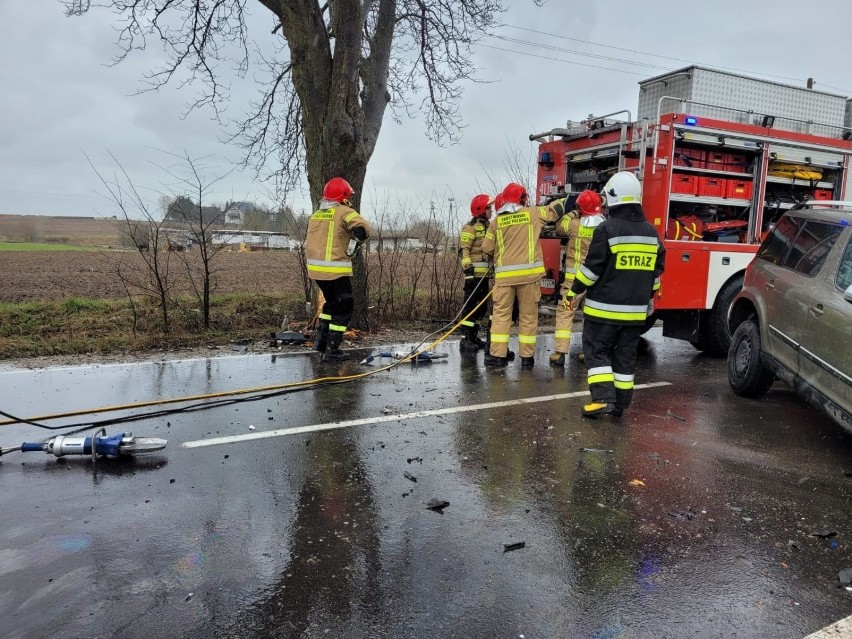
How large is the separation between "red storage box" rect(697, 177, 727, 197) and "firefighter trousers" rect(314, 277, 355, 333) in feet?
15.4

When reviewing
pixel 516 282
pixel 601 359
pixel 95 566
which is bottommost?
pixel 95 566

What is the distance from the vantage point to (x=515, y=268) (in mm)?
6672

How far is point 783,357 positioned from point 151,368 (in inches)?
241

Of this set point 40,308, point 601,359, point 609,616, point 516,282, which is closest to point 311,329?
point 516,282

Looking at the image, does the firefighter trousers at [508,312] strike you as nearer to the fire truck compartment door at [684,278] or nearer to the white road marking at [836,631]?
the fire truck compartment door at [684,278]

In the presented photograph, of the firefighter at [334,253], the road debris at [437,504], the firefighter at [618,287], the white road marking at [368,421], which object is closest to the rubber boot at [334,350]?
the firefighter at [334,253]

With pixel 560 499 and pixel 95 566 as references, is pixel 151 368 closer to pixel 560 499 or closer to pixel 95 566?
pixel 95 566

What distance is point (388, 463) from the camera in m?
3.90

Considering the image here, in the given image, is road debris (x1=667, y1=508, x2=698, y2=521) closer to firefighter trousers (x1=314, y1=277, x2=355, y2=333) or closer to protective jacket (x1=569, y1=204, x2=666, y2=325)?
protective jacket (x1=569, y1=204, x2=666, y2=325)

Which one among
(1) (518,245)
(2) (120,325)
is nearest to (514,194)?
(1) (518,245)

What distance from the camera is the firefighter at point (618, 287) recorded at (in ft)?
15.7

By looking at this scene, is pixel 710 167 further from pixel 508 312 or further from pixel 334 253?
pixel 334 253

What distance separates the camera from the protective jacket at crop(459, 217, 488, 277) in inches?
304

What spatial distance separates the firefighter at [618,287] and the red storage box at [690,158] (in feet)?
9.96
